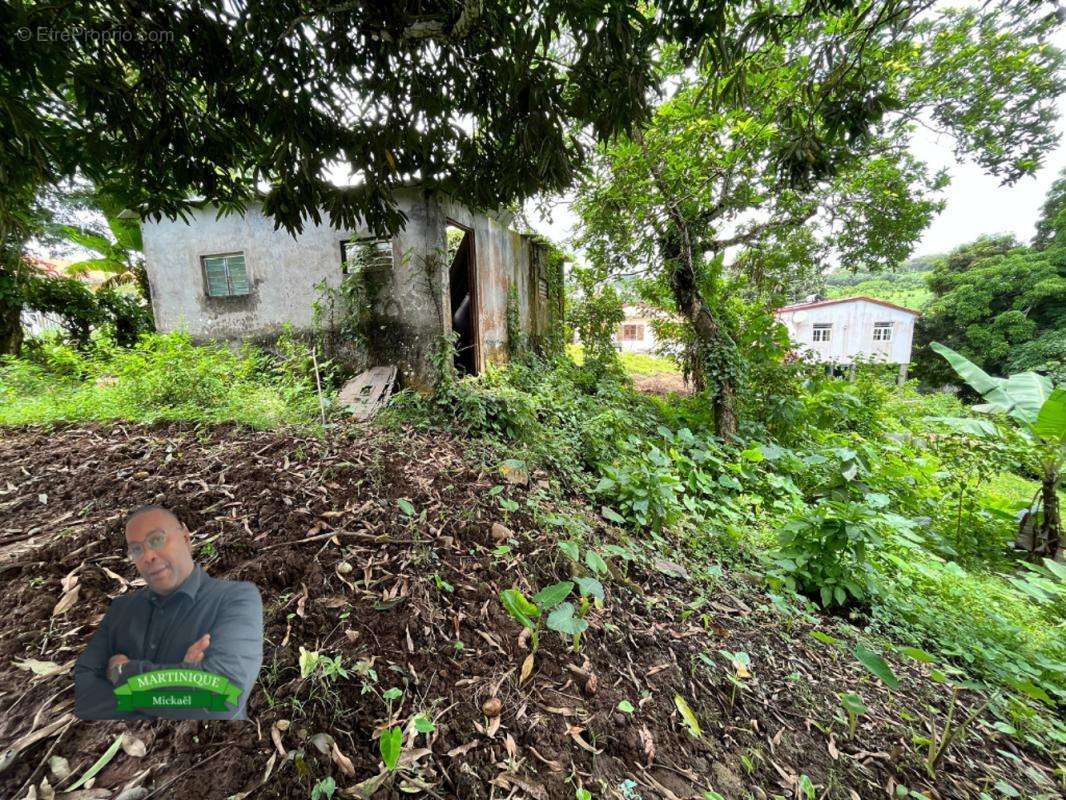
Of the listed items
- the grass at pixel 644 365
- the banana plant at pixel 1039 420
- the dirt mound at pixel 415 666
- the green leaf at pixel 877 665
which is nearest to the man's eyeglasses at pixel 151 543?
the dirt mound at pixel 415 666

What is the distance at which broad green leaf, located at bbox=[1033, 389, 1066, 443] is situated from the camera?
439 cm

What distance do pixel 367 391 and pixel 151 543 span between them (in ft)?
16.3

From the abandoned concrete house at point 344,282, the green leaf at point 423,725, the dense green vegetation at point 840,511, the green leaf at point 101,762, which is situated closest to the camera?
the green leaf at point 101,762

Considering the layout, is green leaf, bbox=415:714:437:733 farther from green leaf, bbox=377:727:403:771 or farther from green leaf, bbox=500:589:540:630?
green leaf, bbox=500:589:540:630

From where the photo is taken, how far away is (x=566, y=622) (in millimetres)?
1693

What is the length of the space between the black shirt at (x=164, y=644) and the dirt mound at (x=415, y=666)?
52 cm

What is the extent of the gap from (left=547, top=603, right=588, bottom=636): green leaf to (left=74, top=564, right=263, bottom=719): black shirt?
114 cm

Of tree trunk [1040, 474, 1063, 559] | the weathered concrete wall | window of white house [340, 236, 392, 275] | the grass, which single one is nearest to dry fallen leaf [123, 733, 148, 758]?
window of white house [340, 236, 392, 275]

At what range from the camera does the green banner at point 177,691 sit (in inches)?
29.0

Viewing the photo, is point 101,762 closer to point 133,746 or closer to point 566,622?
point 133,746

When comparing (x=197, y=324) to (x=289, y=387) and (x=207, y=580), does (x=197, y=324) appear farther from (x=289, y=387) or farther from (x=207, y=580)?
(x=207, y=580)

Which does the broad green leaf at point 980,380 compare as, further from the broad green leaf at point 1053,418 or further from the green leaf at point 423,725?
the green leaf at point 423,725

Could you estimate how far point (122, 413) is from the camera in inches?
142

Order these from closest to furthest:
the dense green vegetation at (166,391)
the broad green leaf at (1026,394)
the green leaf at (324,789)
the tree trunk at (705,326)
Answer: the green leaf at (324,789) < the dense green vegetation at (166,391) < the broad green leaf at (1026,394) < the tree trunk at (705,326)
